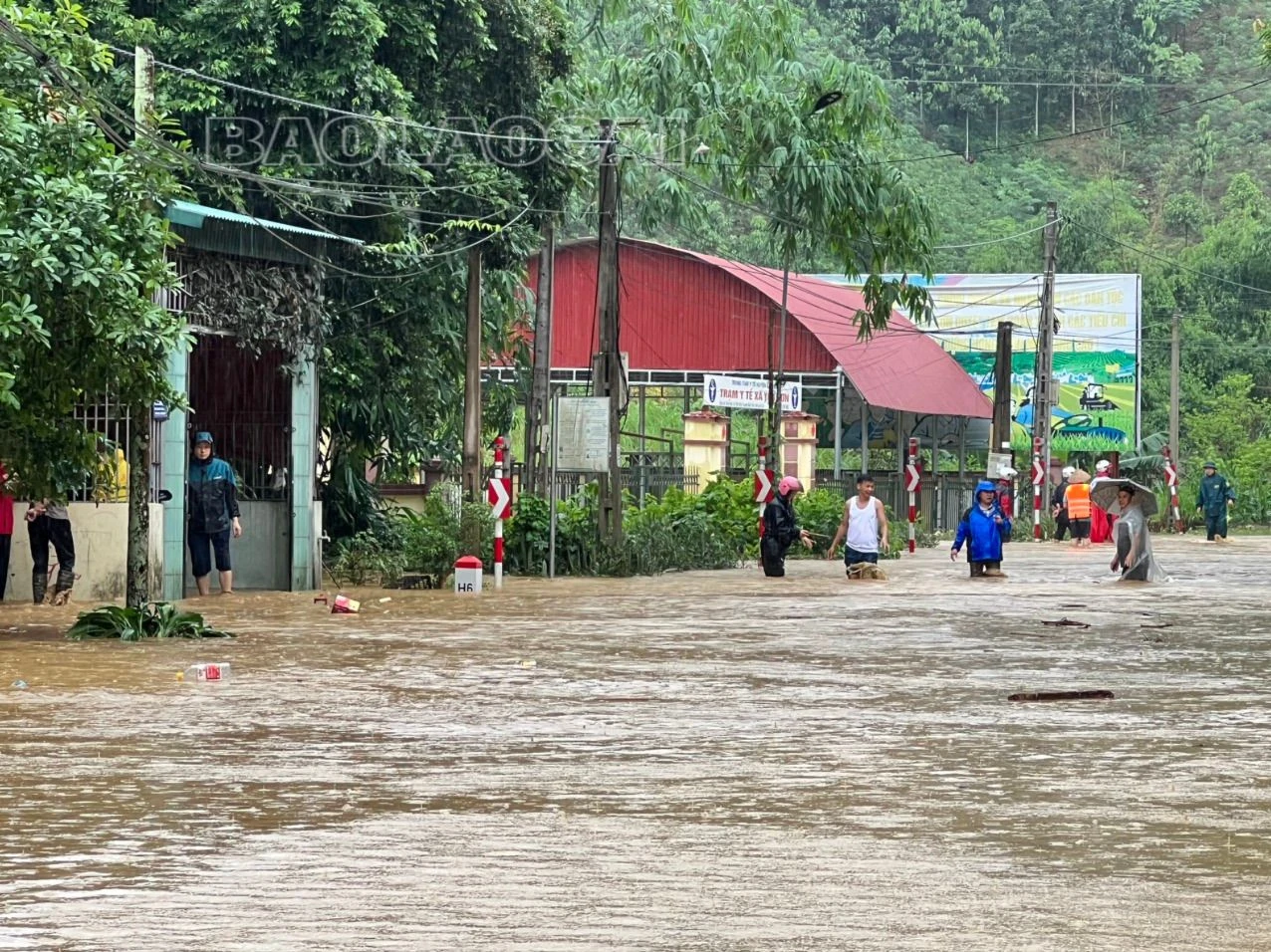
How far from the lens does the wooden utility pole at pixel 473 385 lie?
97.9ft

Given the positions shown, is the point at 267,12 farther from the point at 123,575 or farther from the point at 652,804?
the point at 652,804

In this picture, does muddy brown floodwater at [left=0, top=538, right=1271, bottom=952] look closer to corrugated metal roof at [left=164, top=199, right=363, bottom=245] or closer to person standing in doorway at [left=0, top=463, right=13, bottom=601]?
person standing in doorway at [left=0, top=463, right=13, bottom=601]

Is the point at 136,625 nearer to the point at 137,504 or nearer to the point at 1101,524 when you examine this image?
the point at 137,504

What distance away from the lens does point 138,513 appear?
17688mm

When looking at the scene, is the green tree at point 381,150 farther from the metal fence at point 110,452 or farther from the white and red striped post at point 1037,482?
the white and red striped post at point 1037,482

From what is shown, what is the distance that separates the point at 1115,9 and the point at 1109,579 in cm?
6189

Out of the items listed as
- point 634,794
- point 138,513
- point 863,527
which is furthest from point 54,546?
point 634,794

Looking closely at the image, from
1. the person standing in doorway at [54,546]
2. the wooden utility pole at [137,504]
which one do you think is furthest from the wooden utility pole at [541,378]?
the wooden utility pole at [137,504]

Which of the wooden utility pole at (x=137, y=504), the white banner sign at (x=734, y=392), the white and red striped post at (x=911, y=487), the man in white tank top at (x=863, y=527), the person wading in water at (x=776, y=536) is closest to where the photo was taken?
the wooden utility pole at (x=137, y=504)

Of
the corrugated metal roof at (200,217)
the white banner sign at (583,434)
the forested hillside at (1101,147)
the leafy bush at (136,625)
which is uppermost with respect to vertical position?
the forested hillside at (1101,147)

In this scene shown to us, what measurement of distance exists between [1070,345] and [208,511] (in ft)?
140

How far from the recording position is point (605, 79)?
38781mm

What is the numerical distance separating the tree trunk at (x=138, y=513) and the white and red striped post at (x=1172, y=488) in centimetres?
3813

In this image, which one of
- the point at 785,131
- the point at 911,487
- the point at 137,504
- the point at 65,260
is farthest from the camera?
the point at 911,487
